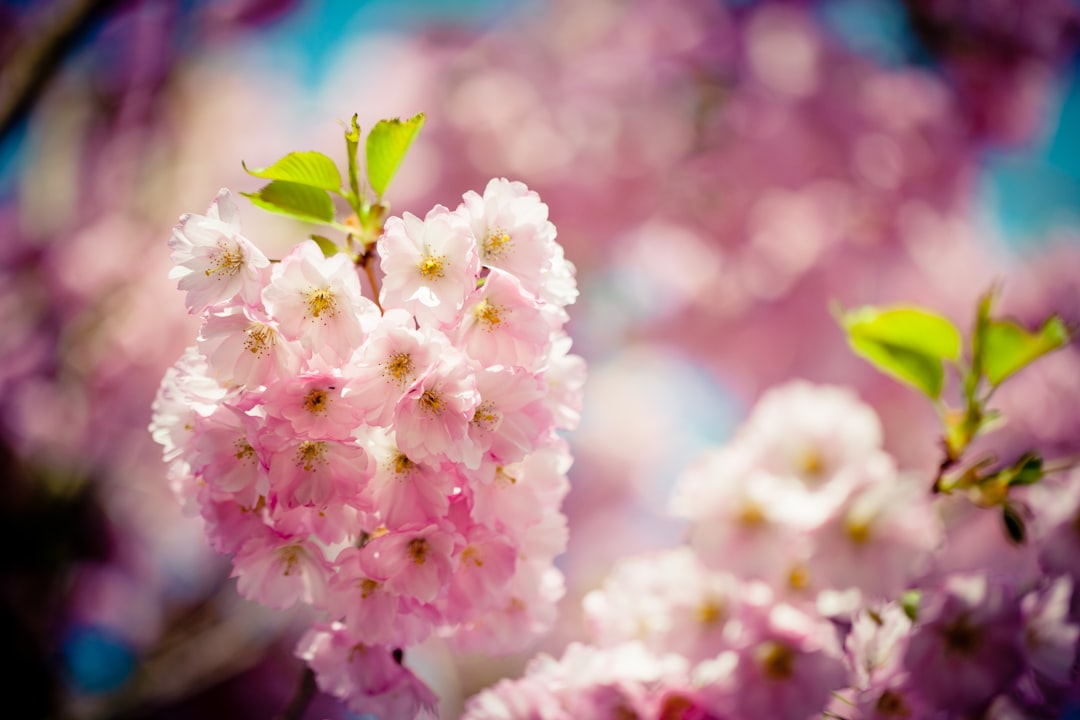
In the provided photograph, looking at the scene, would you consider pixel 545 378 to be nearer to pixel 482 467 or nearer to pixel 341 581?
pixel 482 467

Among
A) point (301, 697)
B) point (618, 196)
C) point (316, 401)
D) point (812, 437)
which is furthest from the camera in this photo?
point (618, 196)

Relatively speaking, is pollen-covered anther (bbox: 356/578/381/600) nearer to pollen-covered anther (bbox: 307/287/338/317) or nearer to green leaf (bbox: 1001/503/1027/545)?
pollen-covered anther (bbox: 307/287/338/317)

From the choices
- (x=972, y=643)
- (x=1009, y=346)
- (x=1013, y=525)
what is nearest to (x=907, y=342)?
(x=1009, y=346)

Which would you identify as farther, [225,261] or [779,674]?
[779,674]

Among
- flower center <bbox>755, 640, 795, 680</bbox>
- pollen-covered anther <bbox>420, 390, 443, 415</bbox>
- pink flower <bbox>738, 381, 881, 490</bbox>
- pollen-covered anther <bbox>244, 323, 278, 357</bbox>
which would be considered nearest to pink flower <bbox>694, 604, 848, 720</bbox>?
flower center <bbox>755, 640, 795, 680</bbox>

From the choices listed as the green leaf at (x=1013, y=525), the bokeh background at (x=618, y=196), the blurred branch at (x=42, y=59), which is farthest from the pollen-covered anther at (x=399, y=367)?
the bokeh background at (x=618, y=196)

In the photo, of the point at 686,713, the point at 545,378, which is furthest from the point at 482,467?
the point at 686,713

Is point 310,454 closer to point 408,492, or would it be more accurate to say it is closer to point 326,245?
point 408,492
